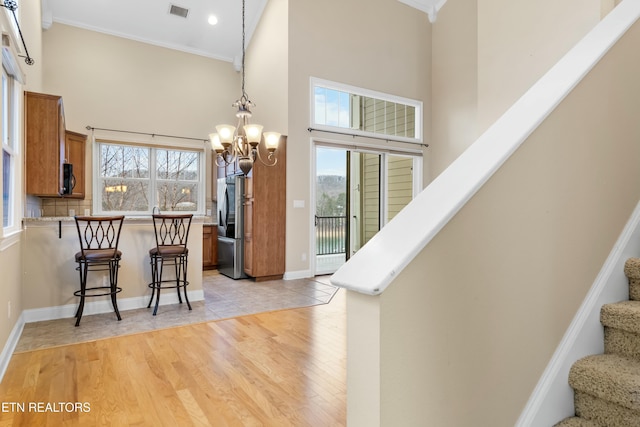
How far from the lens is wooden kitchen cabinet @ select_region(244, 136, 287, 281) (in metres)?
5.48

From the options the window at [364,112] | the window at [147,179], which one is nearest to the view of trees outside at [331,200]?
the window at [364,112]

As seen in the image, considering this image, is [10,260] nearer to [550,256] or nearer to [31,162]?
[31,162]

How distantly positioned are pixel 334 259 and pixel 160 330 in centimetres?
474

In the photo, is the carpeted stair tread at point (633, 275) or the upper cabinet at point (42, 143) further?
the upper cabinet at point (42, 143)

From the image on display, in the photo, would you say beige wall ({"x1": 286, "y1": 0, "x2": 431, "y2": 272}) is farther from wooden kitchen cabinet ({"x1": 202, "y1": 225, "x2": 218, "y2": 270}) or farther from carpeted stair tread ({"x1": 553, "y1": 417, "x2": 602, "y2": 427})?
carpeted stair tread ({"x1": 553, "y1": 417, "x2": 602, "y2": 427})

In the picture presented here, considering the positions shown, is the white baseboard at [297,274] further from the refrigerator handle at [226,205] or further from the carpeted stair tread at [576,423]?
the carpeted stair tread at [576,423]

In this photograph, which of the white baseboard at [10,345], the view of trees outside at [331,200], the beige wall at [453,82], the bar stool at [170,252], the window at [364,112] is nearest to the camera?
the white baseboard at [10,345]

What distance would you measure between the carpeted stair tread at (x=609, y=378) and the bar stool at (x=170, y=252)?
3559 millimetres

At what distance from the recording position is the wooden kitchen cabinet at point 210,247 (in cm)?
667

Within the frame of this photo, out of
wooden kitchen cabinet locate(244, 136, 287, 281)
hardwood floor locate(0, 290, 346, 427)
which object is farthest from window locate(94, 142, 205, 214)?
hardwood floor locate(0, 290, 346, 427)

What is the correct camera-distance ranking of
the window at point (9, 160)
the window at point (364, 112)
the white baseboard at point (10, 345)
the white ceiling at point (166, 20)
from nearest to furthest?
the white baseboard at point (10, 345)
the window at point (9, 160)
the white ceiling at point (166, 20)
the window at point (364, 112)

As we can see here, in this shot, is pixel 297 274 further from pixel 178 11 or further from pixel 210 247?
pixel 178 11

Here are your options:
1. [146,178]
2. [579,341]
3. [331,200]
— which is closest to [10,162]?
[146,178]

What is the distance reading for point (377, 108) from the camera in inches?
258
